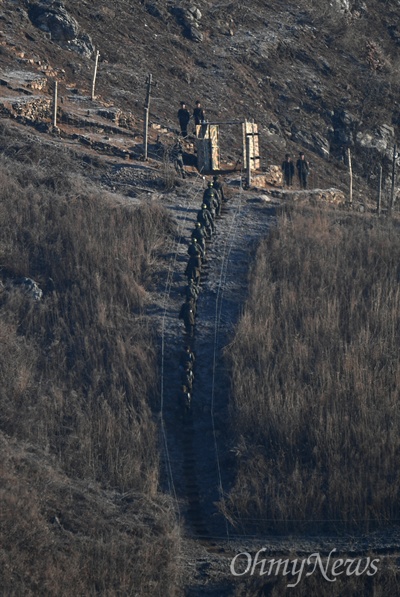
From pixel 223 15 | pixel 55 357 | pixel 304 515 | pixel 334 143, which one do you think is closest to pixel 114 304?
pixel 55 357

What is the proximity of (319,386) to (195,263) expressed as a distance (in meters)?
4.60

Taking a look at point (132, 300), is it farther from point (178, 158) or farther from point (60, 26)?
point (60, 26)

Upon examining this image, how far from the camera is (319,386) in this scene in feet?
53.6

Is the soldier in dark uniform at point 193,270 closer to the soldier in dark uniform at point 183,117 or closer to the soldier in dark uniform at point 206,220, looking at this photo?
the soldier in dark uniform at point 206,220

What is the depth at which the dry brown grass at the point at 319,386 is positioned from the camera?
46.4ft

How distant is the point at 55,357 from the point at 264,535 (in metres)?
5.34

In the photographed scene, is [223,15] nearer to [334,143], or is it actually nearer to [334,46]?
[334,46]

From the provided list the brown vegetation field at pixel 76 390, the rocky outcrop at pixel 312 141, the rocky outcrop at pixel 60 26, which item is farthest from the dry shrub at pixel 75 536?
the rocky outcrop at pixel 312 141

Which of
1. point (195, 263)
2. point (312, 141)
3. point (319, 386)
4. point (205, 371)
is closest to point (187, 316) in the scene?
point (205, 371)

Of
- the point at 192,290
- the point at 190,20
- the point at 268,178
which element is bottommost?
the point at 192,290

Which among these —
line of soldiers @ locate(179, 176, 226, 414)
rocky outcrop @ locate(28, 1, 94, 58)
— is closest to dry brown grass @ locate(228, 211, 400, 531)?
line of soldiers @ locate(179, 176, 226, 414)

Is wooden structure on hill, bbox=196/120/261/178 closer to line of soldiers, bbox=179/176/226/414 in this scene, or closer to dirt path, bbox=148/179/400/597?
line of soldiers, bbox=179/176/226/414

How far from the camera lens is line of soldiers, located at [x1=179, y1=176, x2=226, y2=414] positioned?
1680cm

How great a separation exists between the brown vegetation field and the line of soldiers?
26.3 inches
